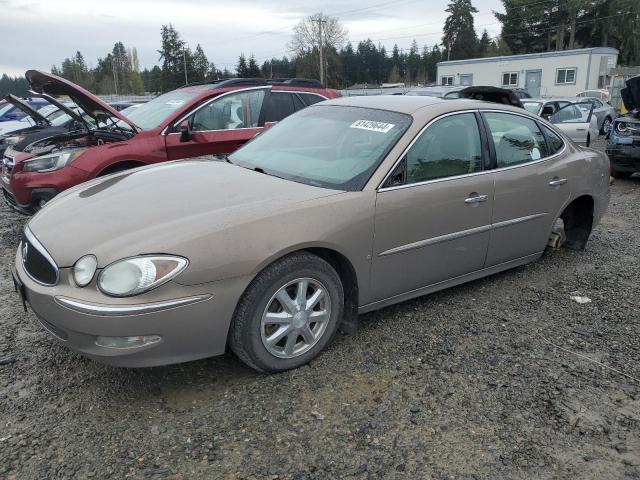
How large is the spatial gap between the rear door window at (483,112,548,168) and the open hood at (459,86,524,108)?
0.80 metres

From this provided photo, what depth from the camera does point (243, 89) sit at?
265 inches

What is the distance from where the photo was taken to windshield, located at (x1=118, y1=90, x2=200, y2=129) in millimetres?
6414

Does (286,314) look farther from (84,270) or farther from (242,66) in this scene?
(242,66)

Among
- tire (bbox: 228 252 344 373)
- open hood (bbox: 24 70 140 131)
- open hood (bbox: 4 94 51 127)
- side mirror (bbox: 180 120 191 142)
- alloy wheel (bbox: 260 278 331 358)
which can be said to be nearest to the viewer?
tire (bbox: 228 252 344 373)

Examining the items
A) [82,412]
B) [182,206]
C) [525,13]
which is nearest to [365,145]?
[182,206]

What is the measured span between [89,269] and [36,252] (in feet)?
1.65

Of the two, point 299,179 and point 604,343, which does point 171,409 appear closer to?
point 299,179

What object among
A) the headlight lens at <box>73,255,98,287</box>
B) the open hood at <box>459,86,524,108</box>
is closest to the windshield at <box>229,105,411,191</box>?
the headlight lens at <box>73,255,98,287</box>

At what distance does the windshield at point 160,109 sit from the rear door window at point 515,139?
12.7 feet

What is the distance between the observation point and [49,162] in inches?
214

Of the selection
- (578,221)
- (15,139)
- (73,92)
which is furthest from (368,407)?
(15,139)

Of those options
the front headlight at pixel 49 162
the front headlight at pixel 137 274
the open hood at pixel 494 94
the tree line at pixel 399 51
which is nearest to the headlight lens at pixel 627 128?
the open hood at pixel 494 94

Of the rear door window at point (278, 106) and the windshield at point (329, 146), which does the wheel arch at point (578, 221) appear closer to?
the windshield at point (329, 146)

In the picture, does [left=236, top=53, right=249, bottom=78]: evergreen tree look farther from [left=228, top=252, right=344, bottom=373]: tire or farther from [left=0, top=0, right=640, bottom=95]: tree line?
[left=228, top=252, right=344, bottom=373]: tire
